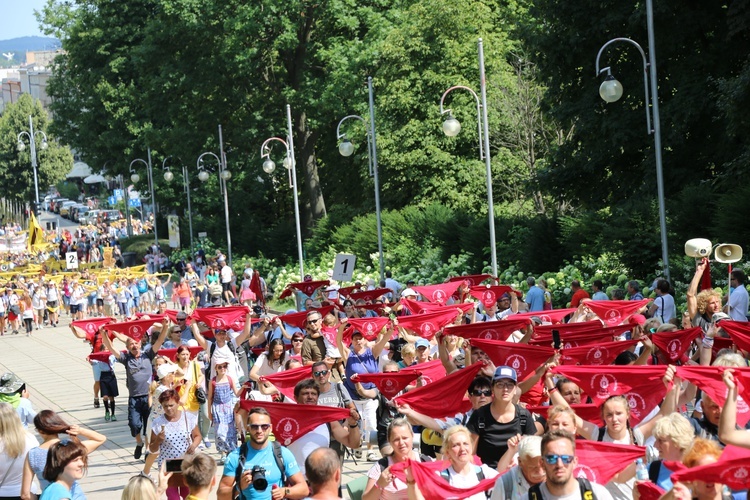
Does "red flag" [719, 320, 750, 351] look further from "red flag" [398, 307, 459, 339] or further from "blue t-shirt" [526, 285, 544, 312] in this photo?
"blue t-shirt" [526, 285, 544, 312]

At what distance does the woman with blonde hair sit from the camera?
10.0m

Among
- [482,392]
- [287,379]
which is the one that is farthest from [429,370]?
[482,392]

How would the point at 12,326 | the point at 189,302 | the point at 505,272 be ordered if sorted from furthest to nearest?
the point at 12,326, the point at 189,302, the point at 505,272

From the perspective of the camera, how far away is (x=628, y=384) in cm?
1089

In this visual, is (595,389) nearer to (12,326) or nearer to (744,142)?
(744,142)

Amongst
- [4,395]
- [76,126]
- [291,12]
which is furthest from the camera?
[76,126]

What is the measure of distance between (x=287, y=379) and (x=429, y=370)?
1.50 metres

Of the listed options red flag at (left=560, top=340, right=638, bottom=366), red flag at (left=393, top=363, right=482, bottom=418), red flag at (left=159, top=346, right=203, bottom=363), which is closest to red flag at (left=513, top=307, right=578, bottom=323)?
red flag at (left=560, top=340, right=638, bottom=366)

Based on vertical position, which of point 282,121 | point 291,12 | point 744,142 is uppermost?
point 291,12

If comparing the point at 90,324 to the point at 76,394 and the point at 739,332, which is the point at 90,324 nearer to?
the point at 76,394

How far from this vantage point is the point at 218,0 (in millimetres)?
49375

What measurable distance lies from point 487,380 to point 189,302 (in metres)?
31.0

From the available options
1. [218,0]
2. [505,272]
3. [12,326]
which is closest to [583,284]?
[505,272]

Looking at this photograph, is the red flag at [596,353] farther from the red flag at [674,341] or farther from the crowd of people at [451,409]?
the red flag at [674,341]
